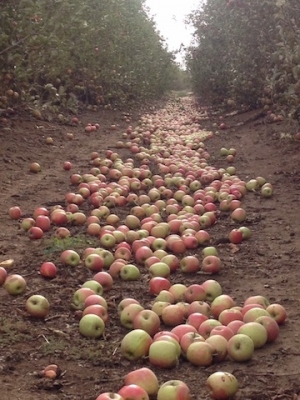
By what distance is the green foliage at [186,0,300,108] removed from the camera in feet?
26.7

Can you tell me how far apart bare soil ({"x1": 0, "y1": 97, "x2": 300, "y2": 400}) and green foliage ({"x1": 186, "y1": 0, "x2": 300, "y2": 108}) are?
162cm

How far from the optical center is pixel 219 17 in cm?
1766

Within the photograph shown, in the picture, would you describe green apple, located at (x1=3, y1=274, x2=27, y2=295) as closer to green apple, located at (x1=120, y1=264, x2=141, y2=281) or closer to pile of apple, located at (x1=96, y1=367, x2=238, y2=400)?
green apple, located at (x1=120, y1=264, x2=141, y2=281)

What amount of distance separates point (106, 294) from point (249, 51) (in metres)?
10.5

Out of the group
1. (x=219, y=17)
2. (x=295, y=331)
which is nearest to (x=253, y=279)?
(x=295, y=331)

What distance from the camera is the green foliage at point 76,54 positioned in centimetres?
914

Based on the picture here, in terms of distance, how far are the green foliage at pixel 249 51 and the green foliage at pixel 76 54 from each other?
2.39 meters

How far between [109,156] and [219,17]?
9.80m

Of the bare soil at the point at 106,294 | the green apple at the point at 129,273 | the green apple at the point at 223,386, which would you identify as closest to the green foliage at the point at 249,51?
the bare soil at the point at 106,294

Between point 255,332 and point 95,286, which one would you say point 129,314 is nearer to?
point 95,286

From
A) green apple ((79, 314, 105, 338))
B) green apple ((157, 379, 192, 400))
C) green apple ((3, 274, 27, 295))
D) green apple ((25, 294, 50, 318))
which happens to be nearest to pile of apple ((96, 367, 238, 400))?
green apple ((157, 379, 192, 400))

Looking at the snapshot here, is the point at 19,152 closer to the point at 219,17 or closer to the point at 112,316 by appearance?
the point at 112,316

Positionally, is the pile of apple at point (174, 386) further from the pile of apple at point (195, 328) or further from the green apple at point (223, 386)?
the pile of apple at point (195, 328)

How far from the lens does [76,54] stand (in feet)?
45.0
